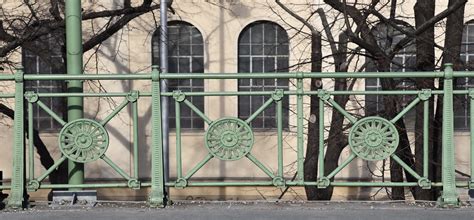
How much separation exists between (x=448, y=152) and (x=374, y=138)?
0.74m

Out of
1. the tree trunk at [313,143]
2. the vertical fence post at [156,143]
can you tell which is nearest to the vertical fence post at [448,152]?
the vertical fence post at [156,143]

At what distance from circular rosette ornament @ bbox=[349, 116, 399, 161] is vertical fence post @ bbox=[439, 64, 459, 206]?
502 mm

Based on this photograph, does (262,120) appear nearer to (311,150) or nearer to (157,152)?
(311,150)

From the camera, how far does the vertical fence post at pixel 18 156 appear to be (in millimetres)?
7004

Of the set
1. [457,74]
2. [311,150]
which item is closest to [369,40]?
[311,150]

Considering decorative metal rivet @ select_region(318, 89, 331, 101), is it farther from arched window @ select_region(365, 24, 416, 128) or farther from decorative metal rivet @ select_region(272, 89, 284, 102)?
arched window @ select_region(365, 24, 416, 128)

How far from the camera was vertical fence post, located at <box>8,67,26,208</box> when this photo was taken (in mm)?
7004

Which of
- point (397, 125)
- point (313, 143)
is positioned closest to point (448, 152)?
point (397, 125)

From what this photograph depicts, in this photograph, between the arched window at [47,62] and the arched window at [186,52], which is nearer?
the arched window at [47,62]

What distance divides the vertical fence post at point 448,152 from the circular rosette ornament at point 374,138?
502mm

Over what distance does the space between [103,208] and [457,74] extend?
3714 mm

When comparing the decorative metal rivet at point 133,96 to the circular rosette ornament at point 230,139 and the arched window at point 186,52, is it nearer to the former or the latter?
the circular rosette ornament at point 230,139

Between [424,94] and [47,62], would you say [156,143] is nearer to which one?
[424,94]

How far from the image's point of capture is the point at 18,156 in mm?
7047
